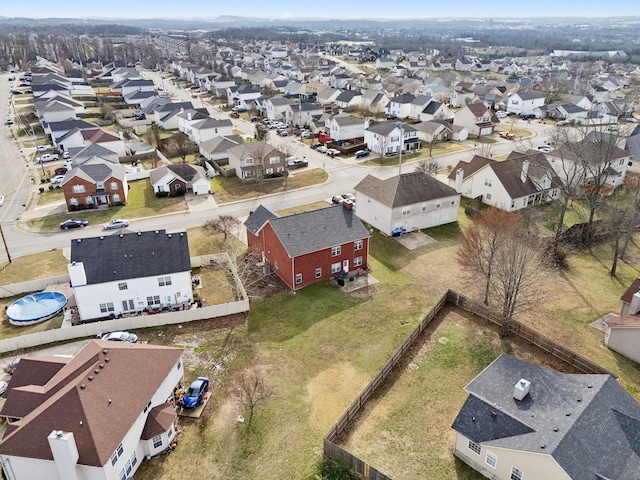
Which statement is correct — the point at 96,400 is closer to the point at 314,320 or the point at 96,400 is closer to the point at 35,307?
the point at 314,320

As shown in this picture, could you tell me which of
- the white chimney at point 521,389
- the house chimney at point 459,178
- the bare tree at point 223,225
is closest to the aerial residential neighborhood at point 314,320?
the white chimney at point 521,389

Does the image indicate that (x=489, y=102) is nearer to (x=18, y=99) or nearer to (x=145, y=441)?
(x=145, y=441)

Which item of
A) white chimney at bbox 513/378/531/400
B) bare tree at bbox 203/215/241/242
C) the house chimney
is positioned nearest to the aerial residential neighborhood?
white chimney at bbox 513/378/531/400

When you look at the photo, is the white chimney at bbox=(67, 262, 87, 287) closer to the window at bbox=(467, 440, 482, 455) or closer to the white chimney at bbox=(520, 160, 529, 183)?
the window at bbox=(467, 440, 482, 455)

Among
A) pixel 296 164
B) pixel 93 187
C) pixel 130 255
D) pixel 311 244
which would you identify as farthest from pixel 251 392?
pixel 296 164

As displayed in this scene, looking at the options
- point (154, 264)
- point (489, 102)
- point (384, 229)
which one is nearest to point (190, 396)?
point (154, 264)

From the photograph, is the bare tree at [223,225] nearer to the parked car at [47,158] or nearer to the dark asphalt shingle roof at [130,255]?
the dark asphalt shingle roof at [130,255]
